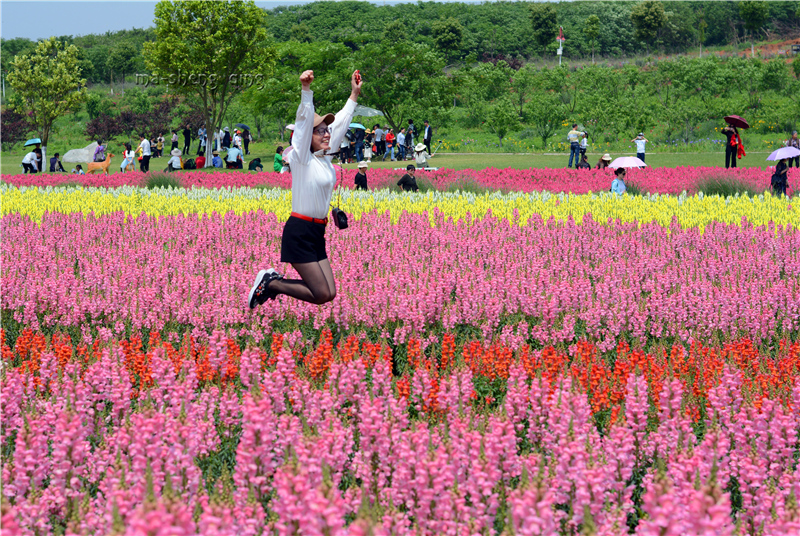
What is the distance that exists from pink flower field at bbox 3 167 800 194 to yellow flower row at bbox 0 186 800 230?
136 inches

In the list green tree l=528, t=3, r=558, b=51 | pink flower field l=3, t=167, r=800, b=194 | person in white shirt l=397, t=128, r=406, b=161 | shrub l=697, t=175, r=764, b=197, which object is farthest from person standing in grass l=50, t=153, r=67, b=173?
green tree l=528, t=3, r=558, b=51

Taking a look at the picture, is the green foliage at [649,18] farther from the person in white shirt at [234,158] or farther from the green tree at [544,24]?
the person in white shirt at [234,158]

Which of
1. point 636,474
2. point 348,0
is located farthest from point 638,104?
point 348,0

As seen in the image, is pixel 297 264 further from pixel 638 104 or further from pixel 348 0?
pixel 348 0

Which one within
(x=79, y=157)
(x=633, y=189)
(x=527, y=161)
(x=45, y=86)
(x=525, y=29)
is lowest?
(x=633, y=189)

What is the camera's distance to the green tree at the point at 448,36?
8956cm

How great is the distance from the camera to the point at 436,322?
726cm

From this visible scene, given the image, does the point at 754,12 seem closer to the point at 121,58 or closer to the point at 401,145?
the point at 401,145

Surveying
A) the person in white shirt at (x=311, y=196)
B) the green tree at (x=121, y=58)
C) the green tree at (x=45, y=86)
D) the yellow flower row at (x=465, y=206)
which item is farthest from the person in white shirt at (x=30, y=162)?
the green tree at (x=121, y=58)

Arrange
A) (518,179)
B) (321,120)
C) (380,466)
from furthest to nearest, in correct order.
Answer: (518,179), (321,120), (380,466)

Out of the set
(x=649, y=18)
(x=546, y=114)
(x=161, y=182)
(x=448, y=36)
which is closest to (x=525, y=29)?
(x=448, y=36)

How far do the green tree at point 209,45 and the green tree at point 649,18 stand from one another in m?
63.5

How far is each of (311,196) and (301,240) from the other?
377mm

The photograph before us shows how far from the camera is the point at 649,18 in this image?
88750mm
